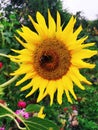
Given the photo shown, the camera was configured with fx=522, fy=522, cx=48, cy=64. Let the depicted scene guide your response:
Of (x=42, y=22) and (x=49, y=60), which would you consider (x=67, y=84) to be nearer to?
(x=49, y=60)

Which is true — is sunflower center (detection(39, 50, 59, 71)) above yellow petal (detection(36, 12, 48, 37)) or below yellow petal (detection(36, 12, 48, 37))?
below

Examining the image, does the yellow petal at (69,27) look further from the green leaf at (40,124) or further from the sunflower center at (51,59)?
the green leaf at (40,124)

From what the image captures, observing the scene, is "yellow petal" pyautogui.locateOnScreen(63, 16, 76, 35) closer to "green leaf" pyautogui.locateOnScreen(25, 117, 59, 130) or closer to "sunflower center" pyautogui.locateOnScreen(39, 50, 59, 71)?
"sunflower center" pyautogui.locateOnScreen(39, 50, 59, 71)

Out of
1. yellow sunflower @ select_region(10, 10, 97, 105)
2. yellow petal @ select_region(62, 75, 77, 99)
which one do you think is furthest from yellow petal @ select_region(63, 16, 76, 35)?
yellow petal @ select_region(62, 75, 77, 99)

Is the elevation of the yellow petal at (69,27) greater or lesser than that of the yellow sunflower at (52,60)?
greater

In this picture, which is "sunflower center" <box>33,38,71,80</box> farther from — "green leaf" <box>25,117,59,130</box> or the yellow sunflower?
"green leaf" <box>25,117,59,130</box>

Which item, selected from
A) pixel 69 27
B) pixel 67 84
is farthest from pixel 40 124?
pixel 69 27

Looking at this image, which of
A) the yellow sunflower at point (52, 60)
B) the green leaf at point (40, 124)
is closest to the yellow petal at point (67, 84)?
the yellow sunflower at point (52, 60)

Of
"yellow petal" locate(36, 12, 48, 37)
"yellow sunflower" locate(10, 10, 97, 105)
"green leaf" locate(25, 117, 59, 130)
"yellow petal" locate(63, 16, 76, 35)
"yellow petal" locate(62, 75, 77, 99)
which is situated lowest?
"green leaf" locate(25, 117, 59, 130)

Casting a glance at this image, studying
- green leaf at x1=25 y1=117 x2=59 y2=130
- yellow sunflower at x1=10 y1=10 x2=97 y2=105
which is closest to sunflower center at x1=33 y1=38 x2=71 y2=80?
yellow sunflower at x1=10 y1=10 x2=97 y2=105
